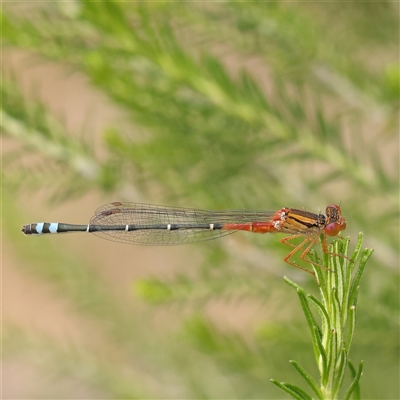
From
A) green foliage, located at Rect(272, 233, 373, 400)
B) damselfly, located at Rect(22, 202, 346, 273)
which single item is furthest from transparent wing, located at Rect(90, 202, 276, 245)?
green foliage, located at Rect(272, 233, 373, 400)

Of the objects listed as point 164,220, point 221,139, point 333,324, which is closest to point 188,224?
point 164,220

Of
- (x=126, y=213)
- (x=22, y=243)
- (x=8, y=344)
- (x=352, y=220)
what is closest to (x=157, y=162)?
(x=126, y=213)

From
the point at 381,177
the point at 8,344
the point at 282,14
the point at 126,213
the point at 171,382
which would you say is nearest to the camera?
the point at 381,177

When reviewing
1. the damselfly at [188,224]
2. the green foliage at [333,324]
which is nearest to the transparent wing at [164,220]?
the damselfly at [188,224]

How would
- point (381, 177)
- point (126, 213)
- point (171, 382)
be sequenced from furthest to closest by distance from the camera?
point (171, 382) < point (126, 213) < point (381, 177)

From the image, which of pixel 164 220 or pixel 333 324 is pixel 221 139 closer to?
pixel 164 220

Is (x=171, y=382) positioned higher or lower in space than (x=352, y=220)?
lower

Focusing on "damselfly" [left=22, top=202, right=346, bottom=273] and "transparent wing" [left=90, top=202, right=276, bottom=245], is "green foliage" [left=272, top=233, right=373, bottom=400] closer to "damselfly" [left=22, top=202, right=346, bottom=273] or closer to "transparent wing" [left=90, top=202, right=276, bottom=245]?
"damselfly" [left=22, top=202, right=346, bottom=273]

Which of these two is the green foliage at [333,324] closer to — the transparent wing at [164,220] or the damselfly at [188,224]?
the damselfly at [188,224]

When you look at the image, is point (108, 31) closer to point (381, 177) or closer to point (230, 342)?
point (381, 177)
